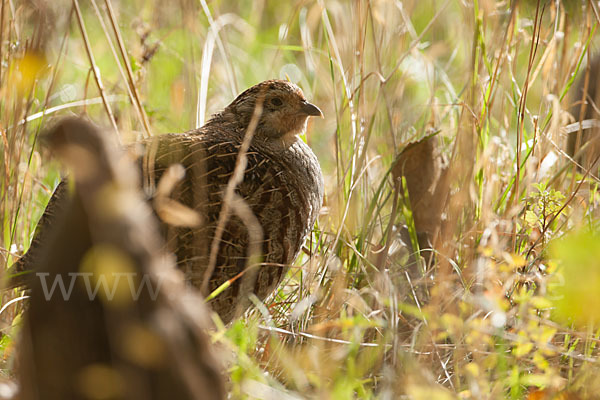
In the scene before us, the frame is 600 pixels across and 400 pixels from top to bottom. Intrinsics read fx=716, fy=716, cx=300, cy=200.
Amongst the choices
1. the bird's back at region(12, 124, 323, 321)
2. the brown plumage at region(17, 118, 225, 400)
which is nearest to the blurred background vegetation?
the bird's back at region(12, 124, 323, 321)

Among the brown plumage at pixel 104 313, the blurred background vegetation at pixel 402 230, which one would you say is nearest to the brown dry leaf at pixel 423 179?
the blurred background vegetation at pixel 402 230

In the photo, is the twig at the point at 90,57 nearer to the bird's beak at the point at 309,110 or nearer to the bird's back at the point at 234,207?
the bird's back at the point at 234,207

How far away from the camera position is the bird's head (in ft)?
10.1

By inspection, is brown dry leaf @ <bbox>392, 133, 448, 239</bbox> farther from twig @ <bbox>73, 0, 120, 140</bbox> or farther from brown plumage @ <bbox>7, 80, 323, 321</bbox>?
twig @ <bbox>73, 0, 120, 140</bbox>

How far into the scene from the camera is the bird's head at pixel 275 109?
3.08 m

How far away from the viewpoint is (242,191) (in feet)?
8.68

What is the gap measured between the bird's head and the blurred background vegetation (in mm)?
188

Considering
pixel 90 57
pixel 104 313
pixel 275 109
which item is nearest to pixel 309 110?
pixel 275 109

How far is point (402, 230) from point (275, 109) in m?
0.78

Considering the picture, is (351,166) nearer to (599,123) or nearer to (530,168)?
(530,168)

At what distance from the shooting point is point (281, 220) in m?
2.72

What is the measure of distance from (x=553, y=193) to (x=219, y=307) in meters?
1.31

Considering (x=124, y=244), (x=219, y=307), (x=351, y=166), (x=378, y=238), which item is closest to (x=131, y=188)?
(x=124, y=244)

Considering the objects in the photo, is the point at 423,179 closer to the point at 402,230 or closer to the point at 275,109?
the point at 402,230
